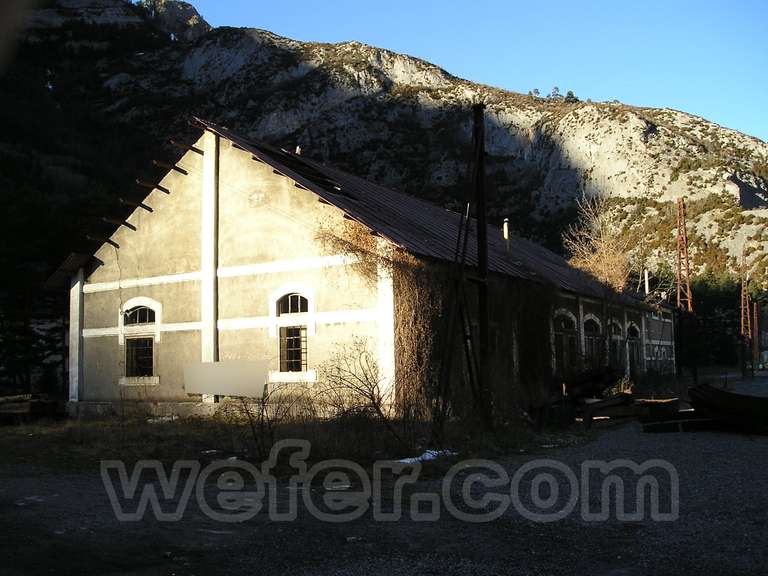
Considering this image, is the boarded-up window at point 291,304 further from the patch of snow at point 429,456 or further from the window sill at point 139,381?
the patch of snow at point 429,456

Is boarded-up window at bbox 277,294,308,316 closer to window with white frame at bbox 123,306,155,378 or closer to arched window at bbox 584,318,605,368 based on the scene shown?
window with white frame at bbox 123,306,155,378

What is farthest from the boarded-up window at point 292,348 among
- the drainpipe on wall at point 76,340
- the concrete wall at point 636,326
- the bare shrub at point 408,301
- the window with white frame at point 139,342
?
the concrete wall at point 636,326

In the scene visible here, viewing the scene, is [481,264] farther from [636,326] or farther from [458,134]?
[458,134]

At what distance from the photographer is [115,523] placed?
628 centimetres

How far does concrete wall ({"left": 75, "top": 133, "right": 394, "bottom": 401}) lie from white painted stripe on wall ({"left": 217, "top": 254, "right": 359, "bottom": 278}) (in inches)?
1.1

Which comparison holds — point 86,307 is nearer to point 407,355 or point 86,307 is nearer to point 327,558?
point 407,355

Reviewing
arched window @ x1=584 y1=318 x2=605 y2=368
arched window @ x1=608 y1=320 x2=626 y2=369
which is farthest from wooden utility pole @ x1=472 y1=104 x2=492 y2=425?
arched window @ x1=608 y1=320 x2=626 y2=369

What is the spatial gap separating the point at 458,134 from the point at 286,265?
6383cm

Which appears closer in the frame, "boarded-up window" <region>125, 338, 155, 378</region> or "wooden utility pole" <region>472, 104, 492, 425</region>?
"wooden utility pole" <region>472, 104, 492, 425</region>

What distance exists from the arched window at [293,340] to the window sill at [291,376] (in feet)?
0.57

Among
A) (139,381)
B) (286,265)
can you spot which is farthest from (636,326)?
(139,381)

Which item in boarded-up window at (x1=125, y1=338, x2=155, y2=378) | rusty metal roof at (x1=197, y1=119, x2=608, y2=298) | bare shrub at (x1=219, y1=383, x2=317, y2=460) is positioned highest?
rusty metal roof at (x1=197, y1=119, x2=608, y2=298)

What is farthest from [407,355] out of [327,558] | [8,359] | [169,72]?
[169,72]

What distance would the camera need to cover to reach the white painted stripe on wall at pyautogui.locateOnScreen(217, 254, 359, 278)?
645 inches
